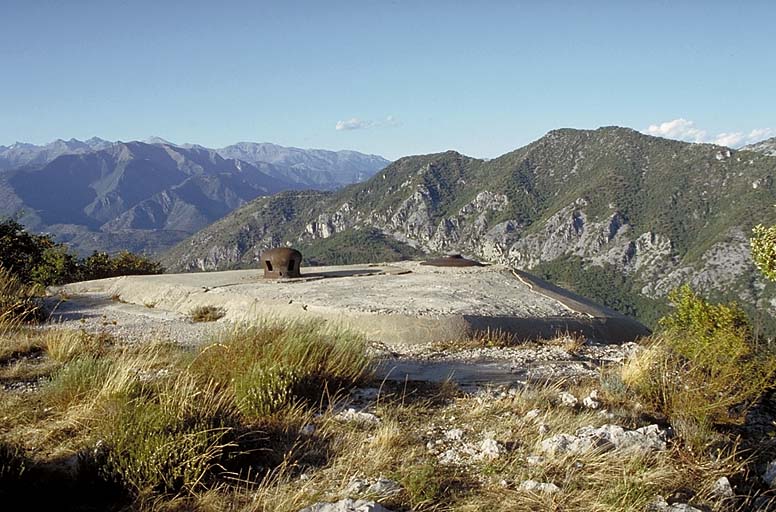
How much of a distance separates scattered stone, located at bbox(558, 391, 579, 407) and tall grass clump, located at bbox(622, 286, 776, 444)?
2.54ft

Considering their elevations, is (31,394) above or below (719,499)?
above

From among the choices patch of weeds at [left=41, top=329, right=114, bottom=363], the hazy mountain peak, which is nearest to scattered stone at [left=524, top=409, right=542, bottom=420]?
patch of weeds at [left=41, top=329, right=114, bottom=363]

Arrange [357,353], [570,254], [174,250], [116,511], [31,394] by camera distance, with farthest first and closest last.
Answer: [174,250] < [570,254] < [357,353] < [31,394] < [116,511]

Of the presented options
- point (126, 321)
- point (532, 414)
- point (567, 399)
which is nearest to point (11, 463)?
point (532, 414)

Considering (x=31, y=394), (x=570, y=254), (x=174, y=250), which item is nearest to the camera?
(x=31, y=394)

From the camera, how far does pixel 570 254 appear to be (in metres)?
106

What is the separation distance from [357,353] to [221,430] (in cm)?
214

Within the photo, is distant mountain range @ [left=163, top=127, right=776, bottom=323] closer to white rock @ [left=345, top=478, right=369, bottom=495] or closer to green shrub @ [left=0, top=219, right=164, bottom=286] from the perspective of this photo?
green shrub @ [left=0, top=219, right=164, bottom=286]

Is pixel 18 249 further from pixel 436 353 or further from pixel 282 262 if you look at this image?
pixel 436 353

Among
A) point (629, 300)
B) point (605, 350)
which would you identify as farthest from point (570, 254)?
point (605, 350)

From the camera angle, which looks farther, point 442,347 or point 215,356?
point 442,347

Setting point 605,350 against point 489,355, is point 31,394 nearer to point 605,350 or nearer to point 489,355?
point 489,355

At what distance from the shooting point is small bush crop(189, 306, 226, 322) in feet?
34.1

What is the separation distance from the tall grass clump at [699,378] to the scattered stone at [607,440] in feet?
1.14
